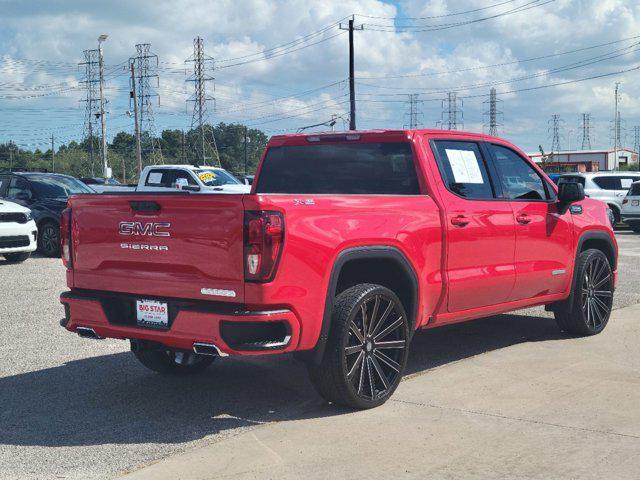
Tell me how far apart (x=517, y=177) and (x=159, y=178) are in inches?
620

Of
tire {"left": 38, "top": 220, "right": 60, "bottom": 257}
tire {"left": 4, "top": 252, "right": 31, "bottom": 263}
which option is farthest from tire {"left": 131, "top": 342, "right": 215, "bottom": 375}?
tire {"left": 38, "top": 220, "right": 60, "bottom": 257}

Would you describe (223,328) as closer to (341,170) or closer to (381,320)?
(381,320)

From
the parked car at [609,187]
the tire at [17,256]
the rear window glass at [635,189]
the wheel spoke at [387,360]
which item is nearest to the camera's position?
the wheel spoke at [387,360]

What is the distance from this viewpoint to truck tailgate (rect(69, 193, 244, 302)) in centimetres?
502

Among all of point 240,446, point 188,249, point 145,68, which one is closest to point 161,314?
point 188,249

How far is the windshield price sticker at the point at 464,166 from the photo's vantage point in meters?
6.67

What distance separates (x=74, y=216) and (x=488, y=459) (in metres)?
3.15

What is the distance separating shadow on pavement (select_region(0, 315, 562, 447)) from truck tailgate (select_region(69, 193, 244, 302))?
0.83m

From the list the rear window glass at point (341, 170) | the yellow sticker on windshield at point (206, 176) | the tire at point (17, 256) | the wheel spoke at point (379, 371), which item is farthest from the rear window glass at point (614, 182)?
the wheel spoke at point (379, 371)

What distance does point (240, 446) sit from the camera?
193 inches

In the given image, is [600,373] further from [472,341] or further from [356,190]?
[356,190]

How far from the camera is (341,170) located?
6.69 metres

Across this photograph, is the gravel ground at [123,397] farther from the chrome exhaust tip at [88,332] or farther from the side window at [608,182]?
the side window at [608,182]

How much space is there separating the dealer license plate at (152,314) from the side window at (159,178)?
16.4 meters
